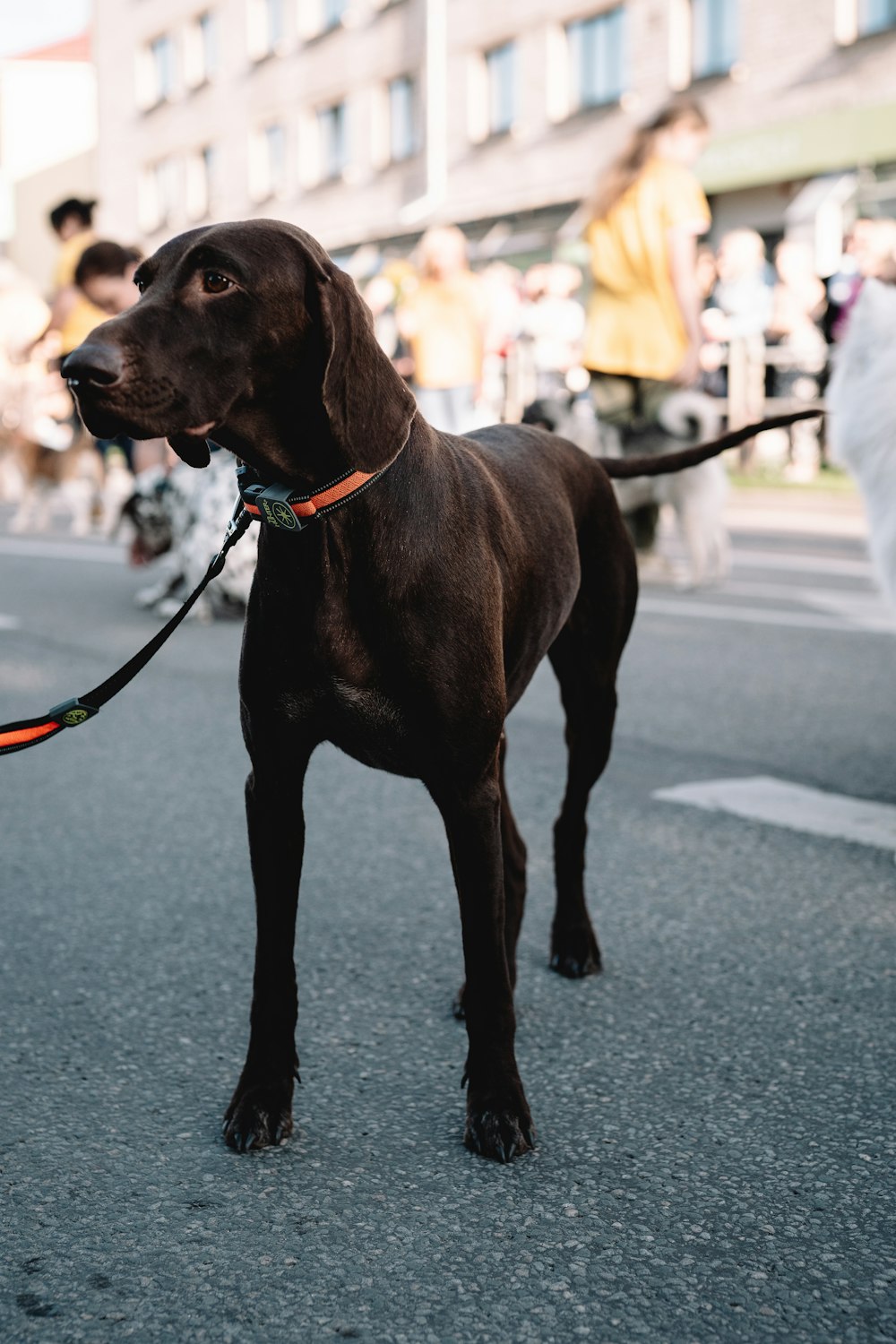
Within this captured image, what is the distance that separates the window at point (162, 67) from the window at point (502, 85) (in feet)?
46.4

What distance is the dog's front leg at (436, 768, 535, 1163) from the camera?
250cm

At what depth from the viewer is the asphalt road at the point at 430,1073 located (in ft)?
6.82

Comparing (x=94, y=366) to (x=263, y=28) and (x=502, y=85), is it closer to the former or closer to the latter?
(x=502, y=85)

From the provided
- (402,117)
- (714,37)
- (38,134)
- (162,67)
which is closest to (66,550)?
(714,37)

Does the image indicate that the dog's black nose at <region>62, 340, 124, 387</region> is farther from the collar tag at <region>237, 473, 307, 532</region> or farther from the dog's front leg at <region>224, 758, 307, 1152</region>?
the dog's front leg at <region>224, 758, 307, 1152</region>

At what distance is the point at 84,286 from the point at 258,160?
96.0ft

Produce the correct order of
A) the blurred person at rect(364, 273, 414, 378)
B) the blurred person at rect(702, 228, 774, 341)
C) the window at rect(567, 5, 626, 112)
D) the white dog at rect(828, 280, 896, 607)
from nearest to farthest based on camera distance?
1. the white dog at rect(828, 280, 896, 607)
2. the blurred person at rect(702, 228, 774, 341)
3. the blurred person at rect(364, 273, 414, 378)
4. the window at rect(567, 5, 626, 112)

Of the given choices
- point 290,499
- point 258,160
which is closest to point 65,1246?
point 290,499

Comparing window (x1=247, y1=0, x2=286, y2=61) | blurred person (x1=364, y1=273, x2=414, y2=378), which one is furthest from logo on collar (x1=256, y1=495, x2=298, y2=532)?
window (x1=247, y1=0, x2=286, y2=61)

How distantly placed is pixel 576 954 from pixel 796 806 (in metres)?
1.46

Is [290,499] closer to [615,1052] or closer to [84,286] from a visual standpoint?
[615,1052]

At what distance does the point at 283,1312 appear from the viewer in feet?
6.64

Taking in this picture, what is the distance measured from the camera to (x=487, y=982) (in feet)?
8.44

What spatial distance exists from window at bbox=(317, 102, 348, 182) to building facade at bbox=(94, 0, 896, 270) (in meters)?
0.04
